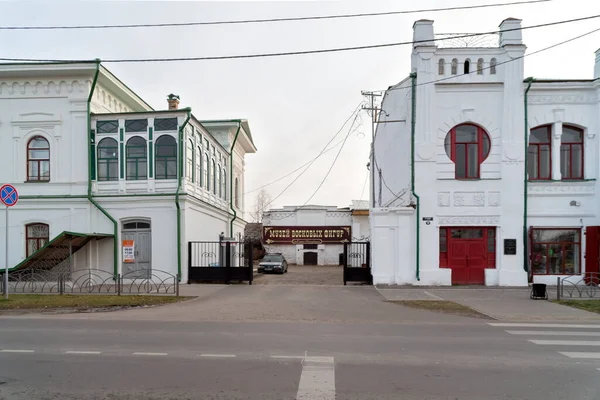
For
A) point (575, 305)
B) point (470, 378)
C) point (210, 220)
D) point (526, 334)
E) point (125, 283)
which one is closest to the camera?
point (470, 378)

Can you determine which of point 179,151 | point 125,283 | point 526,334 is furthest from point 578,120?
point 125,283

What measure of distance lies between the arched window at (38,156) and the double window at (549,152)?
2205 centimetres

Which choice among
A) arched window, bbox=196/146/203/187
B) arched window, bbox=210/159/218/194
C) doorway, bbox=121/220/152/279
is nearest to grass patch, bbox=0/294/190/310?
doorway, bbox=121/220/152/279

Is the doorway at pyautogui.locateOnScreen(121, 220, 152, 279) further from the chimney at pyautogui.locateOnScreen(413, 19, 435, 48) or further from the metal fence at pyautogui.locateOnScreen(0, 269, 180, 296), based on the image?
the chimney at pyautogui.locateOnScreen(413, 19, 435, 48)

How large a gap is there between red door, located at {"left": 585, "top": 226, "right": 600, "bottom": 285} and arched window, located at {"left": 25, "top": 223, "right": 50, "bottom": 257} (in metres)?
24.1

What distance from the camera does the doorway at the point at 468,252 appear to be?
712 inches

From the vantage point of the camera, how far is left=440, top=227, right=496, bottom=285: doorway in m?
18.1

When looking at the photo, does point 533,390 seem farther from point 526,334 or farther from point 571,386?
point 526,334

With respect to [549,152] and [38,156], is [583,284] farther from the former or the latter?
[38,156]

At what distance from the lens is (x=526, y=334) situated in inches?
346

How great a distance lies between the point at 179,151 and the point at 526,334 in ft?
50.3

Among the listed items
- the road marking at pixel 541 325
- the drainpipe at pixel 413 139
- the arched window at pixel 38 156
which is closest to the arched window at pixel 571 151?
the drainpipe at pixel 413 139

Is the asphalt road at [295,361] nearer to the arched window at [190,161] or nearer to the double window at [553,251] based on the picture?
the double window at [553,251]

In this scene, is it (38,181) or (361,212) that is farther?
(361,212)
